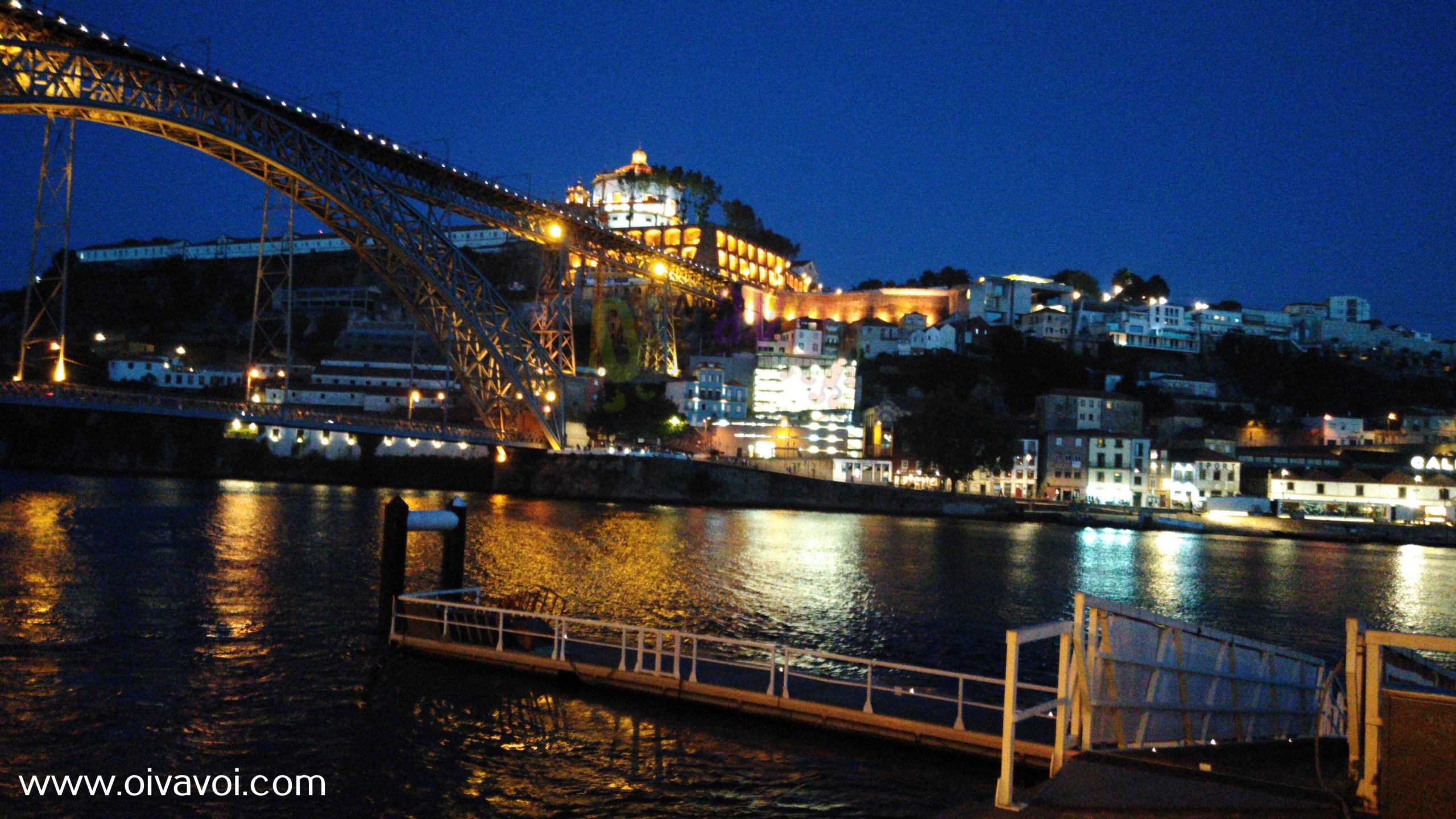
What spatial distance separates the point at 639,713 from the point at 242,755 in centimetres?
395

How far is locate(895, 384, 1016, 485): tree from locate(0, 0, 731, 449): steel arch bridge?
19.9m

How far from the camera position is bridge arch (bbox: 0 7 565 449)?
1133 inches

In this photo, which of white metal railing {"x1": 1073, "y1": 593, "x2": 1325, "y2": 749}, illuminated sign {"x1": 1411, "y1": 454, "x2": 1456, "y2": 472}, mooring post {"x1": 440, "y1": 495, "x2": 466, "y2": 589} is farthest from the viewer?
illuminated sign {"x1": 1411, "y1": 454, "x2": 1456, "y2": 472}

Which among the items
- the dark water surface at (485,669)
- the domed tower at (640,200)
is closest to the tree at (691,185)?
the domed tower at (640,200)

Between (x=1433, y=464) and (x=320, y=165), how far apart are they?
70.5m

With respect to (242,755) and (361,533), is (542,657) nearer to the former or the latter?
(242,755)

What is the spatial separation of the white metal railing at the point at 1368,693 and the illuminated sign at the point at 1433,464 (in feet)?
243

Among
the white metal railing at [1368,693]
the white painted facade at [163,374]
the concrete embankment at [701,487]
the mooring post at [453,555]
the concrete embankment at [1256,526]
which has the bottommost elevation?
the concrete embankment at [1256,526]

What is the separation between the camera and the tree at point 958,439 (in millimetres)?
61719

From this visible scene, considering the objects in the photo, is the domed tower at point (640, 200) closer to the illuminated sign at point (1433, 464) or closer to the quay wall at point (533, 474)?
the quay wall at point (533, 474)

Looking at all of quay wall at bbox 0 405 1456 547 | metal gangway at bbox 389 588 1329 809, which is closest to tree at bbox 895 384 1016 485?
quay wall at bbox 0 405 1456 547

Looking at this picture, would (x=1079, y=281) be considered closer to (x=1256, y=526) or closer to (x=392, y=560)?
(x=1256, y=526)

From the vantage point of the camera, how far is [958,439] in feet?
202

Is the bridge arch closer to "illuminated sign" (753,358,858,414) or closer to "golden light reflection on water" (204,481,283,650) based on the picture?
"golden light reflection on water" (204,481,283,650)
